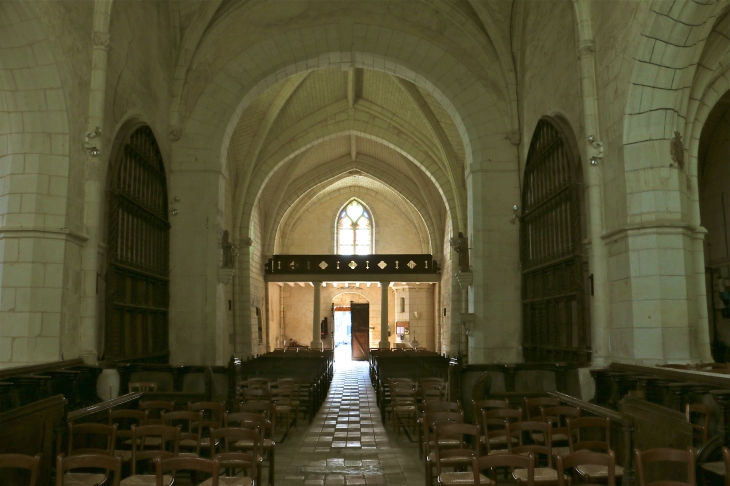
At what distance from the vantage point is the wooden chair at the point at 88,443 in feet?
16.7

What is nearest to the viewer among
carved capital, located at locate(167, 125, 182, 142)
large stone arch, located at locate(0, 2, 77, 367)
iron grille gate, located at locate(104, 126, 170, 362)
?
large stone arch, located at locate(0, 2, 77, 367)

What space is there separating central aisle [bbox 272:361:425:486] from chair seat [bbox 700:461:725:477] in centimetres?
298

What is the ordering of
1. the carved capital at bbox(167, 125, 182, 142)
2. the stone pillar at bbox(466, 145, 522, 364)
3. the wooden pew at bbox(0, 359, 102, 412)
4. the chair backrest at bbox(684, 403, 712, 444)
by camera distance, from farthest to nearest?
1. the carved capital at bbox(167, 125, 182, 142)
2. the stone pillar at bbox(466, 145, 522, 364)
3. the wooden pew at bbox(0, 359, 102, 412)
4. the chair backrest at bbox(684, 403, 712, 444)

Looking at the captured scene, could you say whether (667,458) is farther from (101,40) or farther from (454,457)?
(101,40)

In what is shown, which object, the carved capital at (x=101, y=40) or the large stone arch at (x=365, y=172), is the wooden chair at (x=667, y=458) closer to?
the carved capital at (x=101, y=40)

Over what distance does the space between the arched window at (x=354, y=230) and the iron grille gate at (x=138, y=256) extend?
19.1 m

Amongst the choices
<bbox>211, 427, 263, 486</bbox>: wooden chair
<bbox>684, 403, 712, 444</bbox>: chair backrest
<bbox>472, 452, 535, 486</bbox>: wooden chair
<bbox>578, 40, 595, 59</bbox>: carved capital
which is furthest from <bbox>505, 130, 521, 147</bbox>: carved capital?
<bbox>472, 452, 535, 486</bbox>: wooden chair

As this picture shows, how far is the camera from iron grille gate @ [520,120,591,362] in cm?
1066

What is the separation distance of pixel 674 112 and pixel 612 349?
130 inches

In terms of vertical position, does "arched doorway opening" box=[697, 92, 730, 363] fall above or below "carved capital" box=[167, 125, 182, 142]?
below

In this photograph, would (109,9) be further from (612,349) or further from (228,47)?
(612,349)

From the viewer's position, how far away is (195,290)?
1370 centimetres

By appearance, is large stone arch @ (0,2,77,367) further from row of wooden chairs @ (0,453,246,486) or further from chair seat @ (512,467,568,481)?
chair seat @ (512,467,568,481)

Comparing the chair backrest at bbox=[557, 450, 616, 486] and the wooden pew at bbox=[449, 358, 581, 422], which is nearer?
the chair backrest at bbox=[557, 450, 616, 486]
